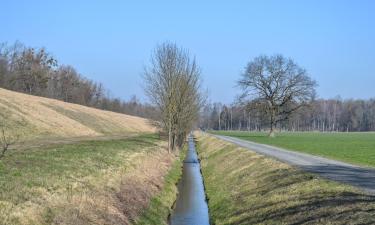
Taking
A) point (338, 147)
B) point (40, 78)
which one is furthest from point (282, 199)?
point (40, 78)

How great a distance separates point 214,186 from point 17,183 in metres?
16.2

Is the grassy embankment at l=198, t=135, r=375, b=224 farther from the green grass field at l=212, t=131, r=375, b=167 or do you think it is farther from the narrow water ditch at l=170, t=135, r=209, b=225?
the green grass field at l=212, t=131, r=375, b=167

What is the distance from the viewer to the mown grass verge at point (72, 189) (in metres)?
13.2

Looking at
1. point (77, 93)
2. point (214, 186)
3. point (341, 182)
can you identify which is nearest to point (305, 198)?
point (341, 182)

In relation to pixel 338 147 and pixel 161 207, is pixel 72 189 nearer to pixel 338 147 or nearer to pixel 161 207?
pixel 161 207

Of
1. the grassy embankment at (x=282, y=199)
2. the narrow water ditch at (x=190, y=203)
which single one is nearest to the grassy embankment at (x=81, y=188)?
the narrow water ditch at (x=190, y=203)

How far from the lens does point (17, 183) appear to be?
597 inches

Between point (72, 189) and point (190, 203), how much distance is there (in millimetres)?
10337

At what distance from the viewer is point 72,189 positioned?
54.1 feet

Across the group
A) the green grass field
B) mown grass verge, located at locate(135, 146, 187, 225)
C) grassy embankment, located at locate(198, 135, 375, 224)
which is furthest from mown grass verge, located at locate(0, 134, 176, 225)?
the green grass field

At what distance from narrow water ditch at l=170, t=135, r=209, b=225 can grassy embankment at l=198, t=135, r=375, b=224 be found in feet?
1.81

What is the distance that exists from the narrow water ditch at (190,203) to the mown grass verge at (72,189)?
4.87 feet

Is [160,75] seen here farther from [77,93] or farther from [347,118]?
[347,118]

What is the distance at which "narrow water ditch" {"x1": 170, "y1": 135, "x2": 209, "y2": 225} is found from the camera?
21.5 m
